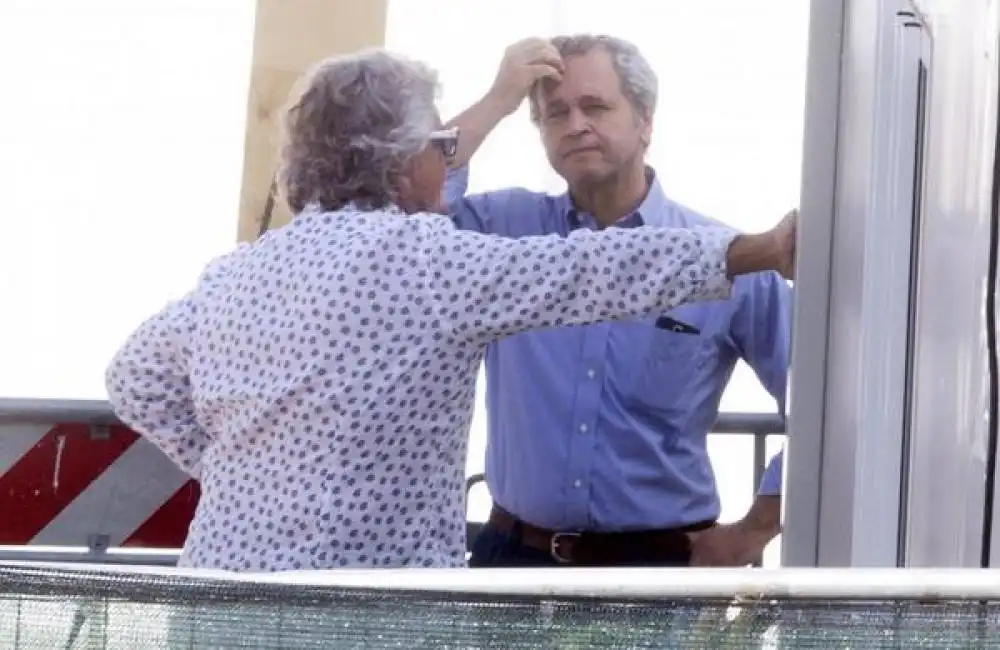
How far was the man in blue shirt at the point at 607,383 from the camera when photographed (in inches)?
119

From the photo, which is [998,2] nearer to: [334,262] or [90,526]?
[334,262]

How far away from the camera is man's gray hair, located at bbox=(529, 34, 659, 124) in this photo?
10.4 ft

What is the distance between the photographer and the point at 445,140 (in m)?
2.52

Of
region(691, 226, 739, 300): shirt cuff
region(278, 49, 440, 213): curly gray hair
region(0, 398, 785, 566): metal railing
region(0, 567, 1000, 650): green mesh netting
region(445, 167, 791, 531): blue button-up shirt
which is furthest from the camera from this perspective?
region(0, 398, 785, 566): metal railing

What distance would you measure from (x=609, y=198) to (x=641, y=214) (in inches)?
2.6

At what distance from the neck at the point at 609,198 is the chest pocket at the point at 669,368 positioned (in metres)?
0.24

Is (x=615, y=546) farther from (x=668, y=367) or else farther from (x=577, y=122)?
(x=577, y=122)

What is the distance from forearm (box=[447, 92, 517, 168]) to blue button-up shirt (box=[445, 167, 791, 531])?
13.7 inches

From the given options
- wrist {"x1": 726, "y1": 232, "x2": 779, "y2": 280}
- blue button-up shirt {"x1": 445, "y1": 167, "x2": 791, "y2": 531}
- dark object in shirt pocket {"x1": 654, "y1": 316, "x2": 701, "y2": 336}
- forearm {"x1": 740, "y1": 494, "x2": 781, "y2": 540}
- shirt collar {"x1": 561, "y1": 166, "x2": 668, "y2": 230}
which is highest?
wrist {"x1": 726, "y1": 232, "x2": 779, "y2": 280}

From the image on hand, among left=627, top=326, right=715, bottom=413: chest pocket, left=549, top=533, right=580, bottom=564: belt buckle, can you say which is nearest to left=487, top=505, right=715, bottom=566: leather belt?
left=549, top=533, right=580, bottom=564: belt buckle

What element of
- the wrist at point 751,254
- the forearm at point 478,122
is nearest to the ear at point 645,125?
the forearm at point 478,122

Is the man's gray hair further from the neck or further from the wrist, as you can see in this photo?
the wrist

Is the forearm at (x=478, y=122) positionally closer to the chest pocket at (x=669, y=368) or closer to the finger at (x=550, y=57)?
the finger at (x=550, y=57)

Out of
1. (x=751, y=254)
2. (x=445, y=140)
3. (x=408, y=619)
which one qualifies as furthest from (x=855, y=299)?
(x=408, y=619)
